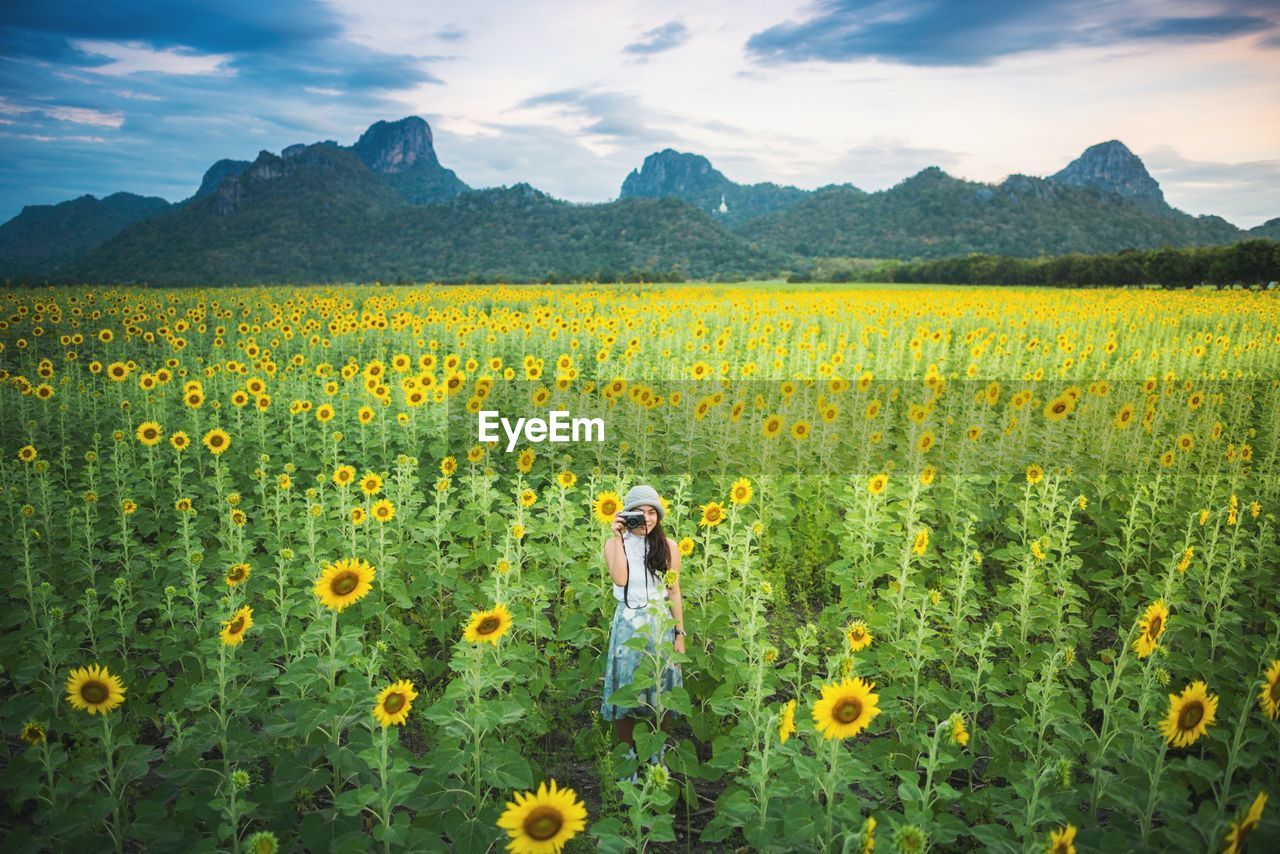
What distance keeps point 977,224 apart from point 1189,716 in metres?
93.9

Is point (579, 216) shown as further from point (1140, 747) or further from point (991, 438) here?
point (1140, 747)

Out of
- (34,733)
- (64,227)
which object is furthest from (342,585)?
(64,227)

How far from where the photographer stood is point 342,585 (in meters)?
3.23

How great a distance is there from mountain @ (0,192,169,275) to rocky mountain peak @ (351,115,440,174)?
56735 mm

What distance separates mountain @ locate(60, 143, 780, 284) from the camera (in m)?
65.9

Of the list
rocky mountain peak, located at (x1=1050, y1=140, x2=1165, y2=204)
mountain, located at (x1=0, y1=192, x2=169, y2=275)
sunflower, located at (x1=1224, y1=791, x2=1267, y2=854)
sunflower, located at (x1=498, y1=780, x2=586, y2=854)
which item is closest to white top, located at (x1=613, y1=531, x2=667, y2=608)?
sunflower, located at (x1=498, y1=780, x2=586, y2=854)

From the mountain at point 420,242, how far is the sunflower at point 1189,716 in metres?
61.5

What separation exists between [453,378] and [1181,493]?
7915mm

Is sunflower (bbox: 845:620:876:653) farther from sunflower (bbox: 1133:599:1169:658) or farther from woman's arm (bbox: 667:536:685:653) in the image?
sunflower (bbox: 1133:599:1169:658)

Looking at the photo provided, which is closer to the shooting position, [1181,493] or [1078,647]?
[1078,647]

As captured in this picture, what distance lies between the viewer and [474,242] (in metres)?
72.9

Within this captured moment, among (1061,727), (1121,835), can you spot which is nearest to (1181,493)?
(1061,727)

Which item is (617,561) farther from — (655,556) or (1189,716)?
(1189,716)

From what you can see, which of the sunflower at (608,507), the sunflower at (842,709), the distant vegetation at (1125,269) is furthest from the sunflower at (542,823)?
the distant vegetation at (1125,269)
